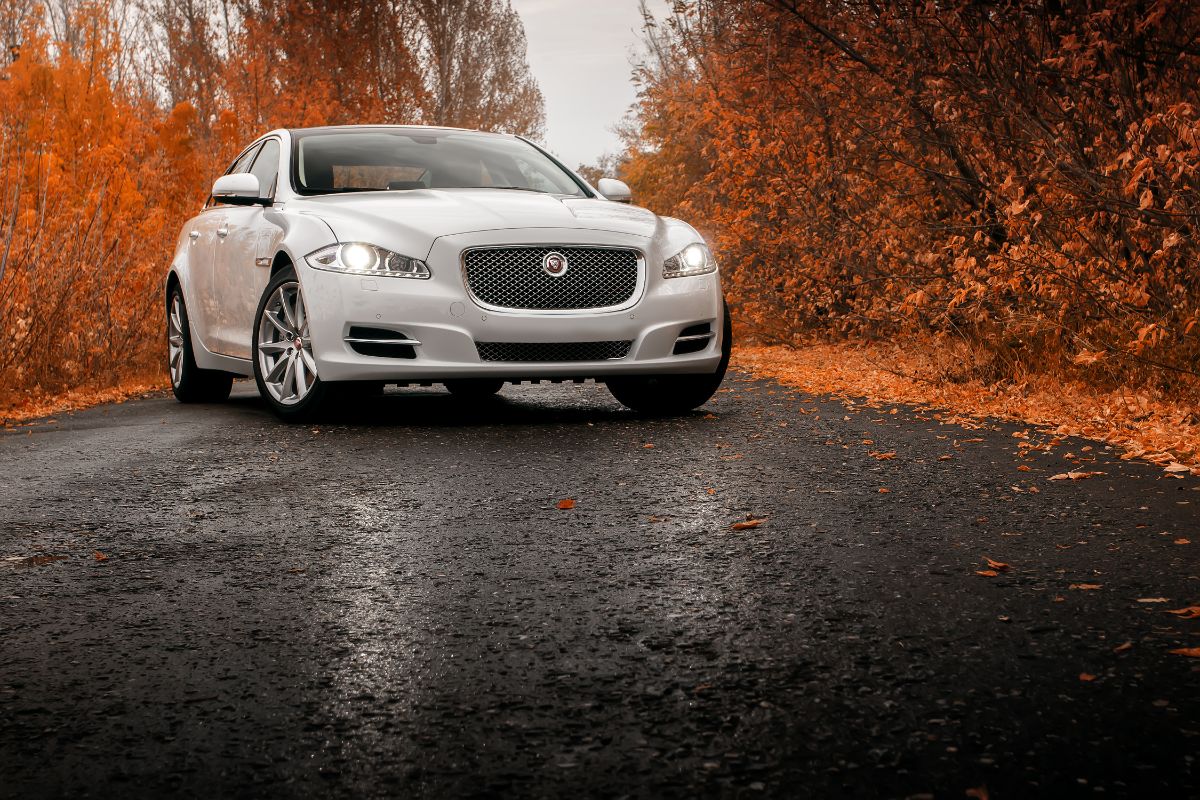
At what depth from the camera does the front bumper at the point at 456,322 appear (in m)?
6.94

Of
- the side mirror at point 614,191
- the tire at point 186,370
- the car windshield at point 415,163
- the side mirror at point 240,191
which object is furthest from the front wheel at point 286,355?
the side mirror at point 614,191

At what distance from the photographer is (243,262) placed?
8.16 m

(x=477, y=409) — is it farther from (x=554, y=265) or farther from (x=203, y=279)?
(x=203, y=279)

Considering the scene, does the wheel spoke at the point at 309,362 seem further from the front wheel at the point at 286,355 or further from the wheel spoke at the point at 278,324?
the wheel spoke at the point at 278,324

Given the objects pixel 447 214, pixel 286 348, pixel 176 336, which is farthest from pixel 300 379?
pixel 176 336

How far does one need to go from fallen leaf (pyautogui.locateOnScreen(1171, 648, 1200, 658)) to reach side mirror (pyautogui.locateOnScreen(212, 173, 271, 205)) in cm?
619

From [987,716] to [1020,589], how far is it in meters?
1.03

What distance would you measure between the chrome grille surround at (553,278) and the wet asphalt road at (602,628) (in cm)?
138

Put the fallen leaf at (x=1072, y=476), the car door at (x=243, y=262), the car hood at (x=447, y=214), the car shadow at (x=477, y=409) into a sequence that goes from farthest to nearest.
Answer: the car door at (x=243, y=262), the car shadow at (x=477, y=409), the car hood at (x=447, y=214), the fallen leaf at (x=1072, y=476)

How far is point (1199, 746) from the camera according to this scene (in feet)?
7.63

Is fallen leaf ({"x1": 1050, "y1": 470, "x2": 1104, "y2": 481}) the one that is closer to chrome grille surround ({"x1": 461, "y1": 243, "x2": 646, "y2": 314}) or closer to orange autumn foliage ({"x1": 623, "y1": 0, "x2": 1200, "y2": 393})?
orange autumn foliage ({"x1": 623, "y1": 0, "x2": 1200, "y2": 393})

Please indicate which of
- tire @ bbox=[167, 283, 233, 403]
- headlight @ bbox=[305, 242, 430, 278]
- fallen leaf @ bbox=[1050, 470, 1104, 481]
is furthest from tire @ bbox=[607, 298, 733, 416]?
tire @ bbox=[167, 283, 233, 403]

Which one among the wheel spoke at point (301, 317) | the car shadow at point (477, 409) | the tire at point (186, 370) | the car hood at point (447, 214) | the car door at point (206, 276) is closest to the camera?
the car hood at point (447, 214)

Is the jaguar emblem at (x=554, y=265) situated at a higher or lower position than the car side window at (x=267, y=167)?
lower
